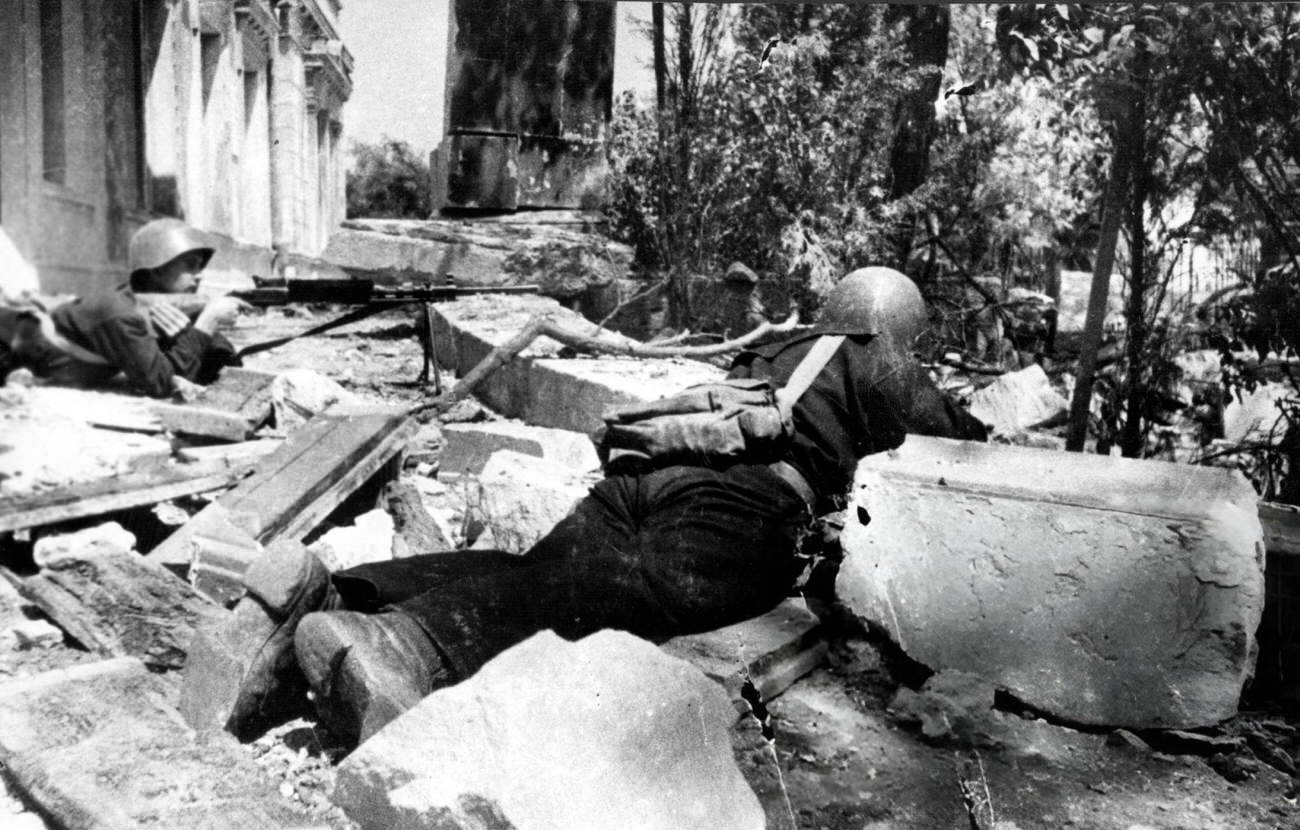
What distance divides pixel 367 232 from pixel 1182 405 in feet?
10.1

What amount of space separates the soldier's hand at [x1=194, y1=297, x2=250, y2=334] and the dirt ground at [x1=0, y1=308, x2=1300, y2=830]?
0.15 feet

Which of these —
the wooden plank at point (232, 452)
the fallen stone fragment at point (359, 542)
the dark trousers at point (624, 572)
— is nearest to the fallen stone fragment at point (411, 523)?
the fallen stone fragment at point (359, 542)

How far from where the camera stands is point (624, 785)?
6.81 feet

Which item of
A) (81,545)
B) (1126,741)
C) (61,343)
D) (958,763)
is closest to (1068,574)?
(1126,741)

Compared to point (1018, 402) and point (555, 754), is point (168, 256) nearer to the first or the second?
point (555, 754)

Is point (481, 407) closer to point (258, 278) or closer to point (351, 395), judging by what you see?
→ point (351, 395)

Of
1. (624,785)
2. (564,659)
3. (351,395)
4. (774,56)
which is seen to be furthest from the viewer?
(351,395)

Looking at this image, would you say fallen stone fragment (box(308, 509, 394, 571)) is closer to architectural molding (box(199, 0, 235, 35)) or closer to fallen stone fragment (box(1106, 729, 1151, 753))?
architectural molding (box(199, 0, 235, 35))

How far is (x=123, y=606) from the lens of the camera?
9.51 ft

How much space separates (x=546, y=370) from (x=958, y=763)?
2448 mm

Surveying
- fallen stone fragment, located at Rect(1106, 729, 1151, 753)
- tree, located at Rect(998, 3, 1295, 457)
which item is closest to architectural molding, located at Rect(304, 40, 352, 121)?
tree, located at Rect(998, 3, 1295, 457)

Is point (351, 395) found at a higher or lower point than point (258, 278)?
lower

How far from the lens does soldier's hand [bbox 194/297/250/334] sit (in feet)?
9.21

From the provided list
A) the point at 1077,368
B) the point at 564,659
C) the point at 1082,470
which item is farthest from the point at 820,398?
the point at 564,659
